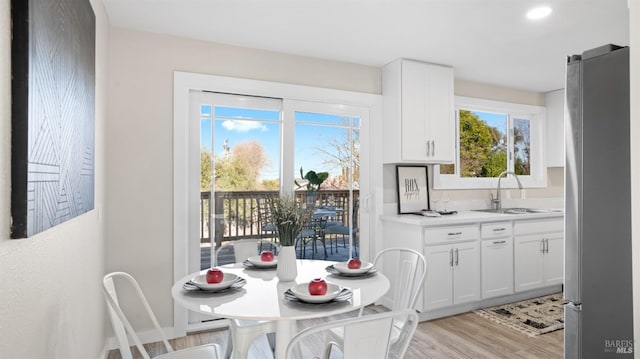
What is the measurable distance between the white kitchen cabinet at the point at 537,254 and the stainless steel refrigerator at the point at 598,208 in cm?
224

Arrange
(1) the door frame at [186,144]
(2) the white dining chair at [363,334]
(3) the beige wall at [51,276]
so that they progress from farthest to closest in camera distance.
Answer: (1) the door frame at [186,144] → (2) the white dining chair at [363,334] → (3) the beige wall at [51,276]

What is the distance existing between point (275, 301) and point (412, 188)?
2728 mm

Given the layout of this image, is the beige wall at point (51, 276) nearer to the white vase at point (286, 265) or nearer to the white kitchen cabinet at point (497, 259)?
the white vase at point (286, 265)

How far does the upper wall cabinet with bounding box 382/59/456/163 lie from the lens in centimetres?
363

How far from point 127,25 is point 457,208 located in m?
3.71

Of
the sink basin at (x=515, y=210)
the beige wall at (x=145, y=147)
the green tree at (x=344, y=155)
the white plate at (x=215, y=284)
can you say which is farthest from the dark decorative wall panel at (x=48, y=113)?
the sink basin at (x=515, y=210)

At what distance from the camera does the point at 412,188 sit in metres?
4.05

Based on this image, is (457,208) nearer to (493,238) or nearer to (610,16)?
(493,238)

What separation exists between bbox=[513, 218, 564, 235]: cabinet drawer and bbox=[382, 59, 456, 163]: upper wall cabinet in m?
0.97

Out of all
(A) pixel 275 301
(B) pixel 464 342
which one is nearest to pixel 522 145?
(B) pixel 464 342

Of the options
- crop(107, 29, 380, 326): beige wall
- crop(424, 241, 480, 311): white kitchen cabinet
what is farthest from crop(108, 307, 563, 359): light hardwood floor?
crop(107, 29, 380, 326): beige wall

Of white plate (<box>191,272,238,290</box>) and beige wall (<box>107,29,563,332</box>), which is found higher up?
beige wall (<box>107,29,563,332</box>)

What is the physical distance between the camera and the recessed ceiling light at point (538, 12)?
2.59 meters

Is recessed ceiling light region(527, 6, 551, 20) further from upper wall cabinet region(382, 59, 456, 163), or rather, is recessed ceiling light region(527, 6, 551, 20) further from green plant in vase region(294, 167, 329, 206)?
green plant in vase region(294, 167, 329, 206)
